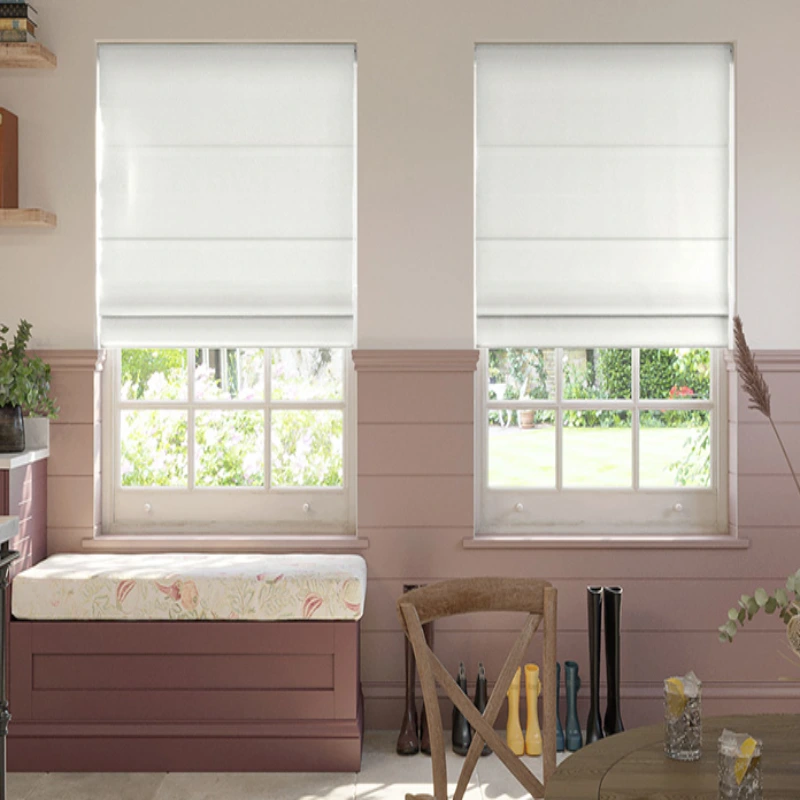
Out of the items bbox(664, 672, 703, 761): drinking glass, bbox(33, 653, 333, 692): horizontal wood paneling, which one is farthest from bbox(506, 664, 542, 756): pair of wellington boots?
bbox(664, 672, 703, 761): drinking glass

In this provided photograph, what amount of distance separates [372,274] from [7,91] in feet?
5.68

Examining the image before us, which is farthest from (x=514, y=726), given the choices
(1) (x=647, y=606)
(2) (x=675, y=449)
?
(2) (x=675, y=449)

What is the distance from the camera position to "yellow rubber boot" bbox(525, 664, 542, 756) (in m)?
3.79

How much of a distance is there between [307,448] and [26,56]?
6.56 feet

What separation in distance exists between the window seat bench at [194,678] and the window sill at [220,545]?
0.43 m

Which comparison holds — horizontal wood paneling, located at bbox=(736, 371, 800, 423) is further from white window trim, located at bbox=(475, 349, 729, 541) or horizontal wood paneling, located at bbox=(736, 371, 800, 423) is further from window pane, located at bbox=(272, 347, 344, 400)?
window pane, located at bbox=(272, 347, 344, 400)

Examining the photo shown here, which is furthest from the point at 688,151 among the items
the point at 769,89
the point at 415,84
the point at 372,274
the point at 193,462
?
the point at 193,462

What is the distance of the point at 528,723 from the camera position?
12.6ft

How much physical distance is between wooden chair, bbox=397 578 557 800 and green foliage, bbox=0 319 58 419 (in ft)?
6.98

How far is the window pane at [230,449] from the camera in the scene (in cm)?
425

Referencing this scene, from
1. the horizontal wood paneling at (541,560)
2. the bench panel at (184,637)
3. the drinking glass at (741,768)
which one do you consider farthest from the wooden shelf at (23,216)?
the drinking glass at (741,768)

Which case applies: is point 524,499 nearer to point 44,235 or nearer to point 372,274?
point 372,274

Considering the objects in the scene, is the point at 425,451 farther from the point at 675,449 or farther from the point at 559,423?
the point at 675,449

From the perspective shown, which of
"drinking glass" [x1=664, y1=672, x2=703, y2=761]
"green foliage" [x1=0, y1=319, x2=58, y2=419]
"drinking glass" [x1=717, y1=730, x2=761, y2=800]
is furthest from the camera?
"green foliage" [x1=0, y1=319, x2=58, y2=419]
